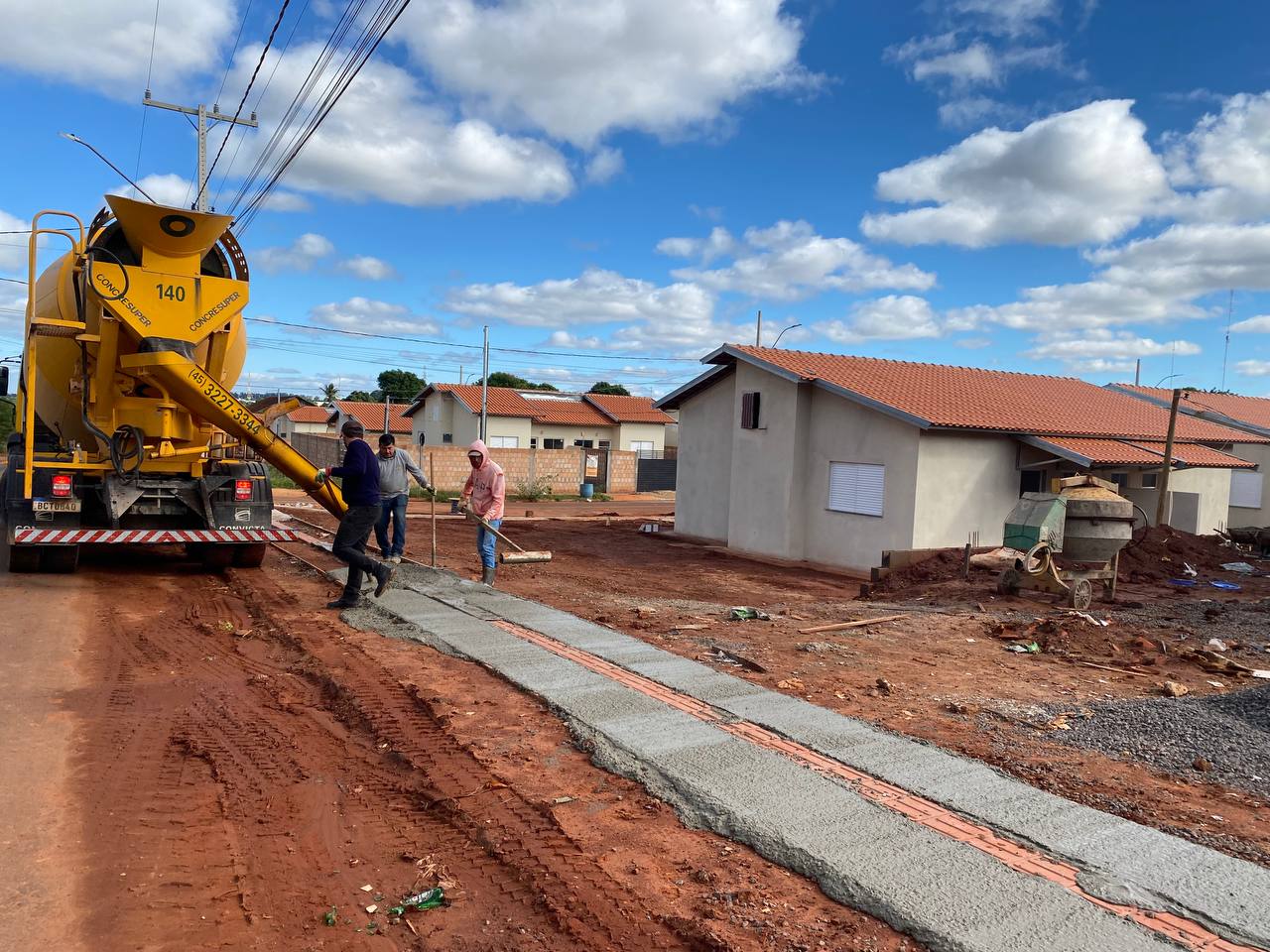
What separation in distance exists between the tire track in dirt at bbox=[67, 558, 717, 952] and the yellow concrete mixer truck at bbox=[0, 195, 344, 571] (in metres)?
3.90

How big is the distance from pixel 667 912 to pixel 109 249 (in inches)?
385

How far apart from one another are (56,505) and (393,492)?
3.87m

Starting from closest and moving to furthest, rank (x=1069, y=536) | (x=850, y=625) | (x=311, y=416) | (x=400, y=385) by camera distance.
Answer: (x=850, y=625)
(x=1069, y=536)
(x=311, y=416)
(x=400, y=385)

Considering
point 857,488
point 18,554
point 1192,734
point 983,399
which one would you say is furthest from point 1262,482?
point 18,554

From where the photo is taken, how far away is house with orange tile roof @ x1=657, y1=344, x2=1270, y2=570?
55.4ft

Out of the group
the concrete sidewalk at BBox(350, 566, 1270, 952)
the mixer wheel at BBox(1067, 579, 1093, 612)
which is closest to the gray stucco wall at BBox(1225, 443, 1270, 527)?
the mixer wheel at BBox(1067, 579, 1093, 612)

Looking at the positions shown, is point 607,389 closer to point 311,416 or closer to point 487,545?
point 311,416

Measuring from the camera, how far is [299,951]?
3.27 metres

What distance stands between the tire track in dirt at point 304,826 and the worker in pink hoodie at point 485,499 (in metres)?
3.79

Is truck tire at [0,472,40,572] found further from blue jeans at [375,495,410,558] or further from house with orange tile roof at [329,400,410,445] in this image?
house with orange tile roof at [329,400,410,445]

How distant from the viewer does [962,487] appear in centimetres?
1712

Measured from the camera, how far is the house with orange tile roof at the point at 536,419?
4772cm

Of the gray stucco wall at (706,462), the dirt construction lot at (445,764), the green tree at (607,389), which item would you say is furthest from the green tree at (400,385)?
the dirt construction lot at (445,764)

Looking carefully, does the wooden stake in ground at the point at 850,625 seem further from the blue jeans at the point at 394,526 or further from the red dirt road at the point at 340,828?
the blue jeans at the point at 394,526
